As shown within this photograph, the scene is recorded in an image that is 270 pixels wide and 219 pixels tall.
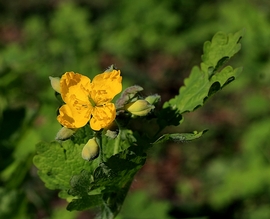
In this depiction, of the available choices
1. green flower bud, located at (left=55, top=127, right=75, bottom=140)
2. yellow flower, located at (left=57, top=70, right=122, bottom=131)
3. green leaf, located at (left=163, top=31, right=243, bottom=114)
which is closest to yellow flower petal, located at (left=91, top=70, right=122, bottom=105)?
yellow flower, located at (left=57, top=70, right=122, bottom=131)

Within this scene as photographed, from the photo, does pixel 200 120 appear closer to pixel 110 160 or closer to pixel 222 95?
pixel 222 95

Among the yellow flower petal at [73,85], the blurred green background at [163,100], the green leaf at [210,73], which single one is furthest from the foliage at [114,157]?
the blurred green background at [163,100]

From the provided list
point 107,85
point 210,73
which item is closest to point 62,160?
point 107,85

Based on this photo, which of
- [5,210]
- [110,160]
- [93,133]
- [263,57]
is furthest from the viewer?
[263,57]

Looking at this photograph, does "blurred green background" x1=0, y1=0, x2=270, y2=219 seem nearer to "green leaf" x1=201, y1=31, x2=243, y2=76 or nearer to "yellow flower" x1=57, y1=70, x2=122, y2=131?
"yellow flower" x1=57, y1=70, x2=122, y2=131

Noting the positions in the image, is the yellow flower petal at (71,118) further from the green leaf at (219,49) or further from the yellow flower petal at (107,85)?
the green leaf at (219,49)

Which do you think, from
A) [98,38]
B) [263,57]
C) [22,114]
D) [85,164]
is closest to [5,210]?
[22,114]
